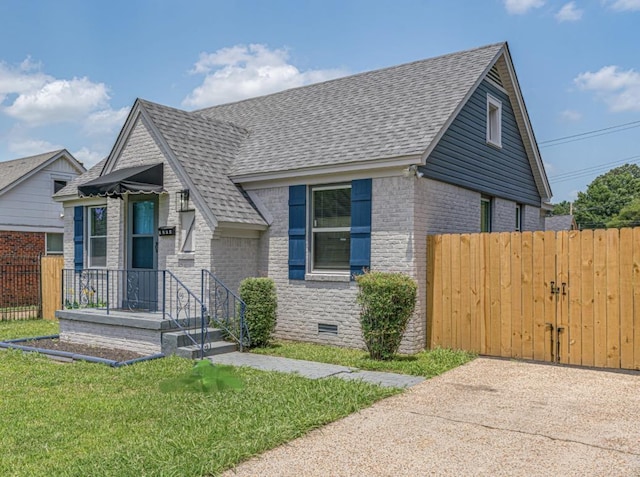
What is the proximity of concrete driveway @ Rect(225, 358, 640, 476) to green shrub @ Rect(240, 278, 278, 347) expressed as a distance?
346cm

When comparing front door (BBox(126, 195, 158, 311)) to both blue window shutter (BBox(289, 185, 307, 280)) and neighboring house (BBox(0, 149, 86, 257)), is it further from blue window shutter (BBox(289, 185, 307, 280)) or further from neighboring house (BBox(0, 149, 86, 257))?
neighboring house (BBox(0, 149, 86, 257))

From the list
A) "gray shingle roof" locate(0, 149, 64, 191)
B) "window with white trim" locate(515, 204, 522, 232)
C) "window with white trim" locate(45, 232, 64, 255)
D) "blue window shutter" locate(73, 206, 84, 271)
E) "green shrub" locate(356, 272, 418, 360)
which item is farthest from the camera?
"window with white trim" locate(45, 232, 64, 255)

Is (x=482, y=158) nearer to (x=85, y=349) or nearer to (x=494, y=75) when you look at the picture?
(x=494, y=75)

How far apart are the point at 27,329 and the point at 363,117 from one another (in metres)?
9.46

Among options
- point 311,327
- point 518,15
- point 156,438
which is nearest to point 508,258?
point 311,327

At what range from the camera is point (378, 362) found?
26.7ft

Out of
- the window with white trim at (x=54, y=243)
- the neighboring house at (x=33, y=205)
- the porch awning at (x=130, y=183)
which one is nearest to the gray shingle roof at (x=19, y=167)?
the neighboring house at (x=33, y=205)

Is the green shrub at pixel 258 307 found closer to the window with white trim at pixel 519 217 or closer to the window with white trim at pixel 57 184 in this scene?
the window with white trim at pixel 519 217

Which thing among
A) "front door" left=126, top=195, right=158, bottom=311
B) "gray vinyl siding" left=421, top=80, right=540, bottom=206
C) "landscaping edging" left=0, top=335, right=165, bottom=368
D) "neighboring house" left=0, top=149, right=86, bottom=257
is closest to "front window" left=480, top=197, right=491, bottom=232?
"gray vinyl siding" left=421, top=80, right=540, bottom=206

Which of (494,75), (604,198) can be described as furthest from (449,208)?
(604,198)

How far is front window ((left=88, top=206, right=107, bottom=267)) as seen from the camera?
12609 millimetres

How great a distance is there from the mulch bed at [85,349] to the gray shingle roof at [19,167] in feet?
37.6

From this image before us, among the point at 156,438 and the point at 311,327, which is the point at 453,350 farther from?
the point at 156,438

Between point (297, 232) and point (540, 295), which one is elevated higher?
point (297, 232)
